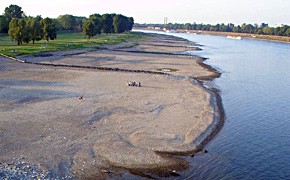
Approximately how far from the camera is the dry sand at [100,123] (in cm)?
2042

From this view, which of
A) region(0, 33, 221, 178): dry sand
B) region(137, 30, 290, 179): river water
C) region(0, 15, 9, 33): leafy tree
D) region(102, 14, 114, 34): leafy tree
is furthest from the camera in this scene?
region(102, 14, 114, 34): leafy tree

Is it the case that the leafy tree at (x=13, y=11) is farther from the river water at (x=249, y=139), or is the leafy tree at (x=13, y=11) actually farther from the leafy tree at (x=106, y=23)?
the river water at (x=249, y=139)

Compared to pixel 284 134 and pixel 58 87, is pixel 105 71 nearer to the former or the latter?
pixel 58 87

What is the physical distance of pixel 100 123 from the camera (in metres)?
27.3

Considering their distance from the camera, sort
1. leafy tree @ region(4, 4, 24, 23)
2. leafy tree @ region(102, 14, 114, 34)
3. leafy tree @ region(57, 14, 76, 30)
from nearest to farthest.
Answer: leafy tree @ region(4, 4, 24, 23), leafy tree @ region(102, 14, 114, 34), leafy tree @ region(57, 14, 76, 30)

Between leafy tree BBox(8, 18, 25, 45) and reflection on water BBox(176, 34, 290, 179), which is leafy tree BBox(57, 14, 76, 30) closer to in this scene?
leafy tree BBox(8, 18, 25, 45)

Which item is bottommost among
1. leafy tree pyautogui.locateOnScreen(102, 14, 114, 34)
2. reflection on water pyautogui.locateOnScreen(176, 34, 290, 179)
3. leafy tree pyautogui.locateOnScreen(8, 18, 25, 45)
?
reflection on water pyautogui.locateOnScreen(176, 34, 290, 179)

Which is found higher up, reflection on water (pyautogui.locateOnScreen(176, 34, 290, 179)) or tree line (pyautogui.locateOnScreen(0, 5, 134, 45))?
tree line (pyautogui.locateOnScreen(0, 5, 134, 45))

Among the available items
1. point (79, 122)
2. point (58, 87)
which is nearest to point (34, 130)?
point (79, 122)

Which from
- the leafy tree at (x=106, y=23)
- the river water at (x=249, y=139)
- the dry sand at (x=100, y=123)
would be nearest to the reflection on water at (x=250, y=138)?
the river water at (x=249, y=139)

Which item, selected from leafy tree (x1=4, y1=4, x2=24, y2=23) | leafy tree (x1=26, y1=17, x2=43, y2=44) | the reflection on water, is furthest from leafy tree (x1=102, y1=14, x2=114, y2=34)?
the reflection on water

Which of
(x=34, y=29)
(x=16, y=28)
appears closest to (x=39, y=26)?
(x=34, y=29)

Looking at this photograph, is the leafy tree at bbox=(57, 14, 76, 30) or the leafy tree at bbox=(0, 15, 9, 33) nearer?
the leafy tree at bbox=(0, 15, 9, 33)

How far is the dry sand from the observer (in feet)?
67.0
